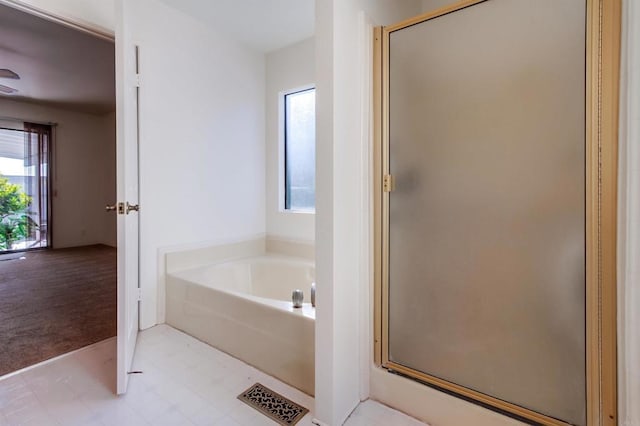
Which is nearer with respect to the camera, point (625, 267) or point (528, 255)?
point (625, 267)

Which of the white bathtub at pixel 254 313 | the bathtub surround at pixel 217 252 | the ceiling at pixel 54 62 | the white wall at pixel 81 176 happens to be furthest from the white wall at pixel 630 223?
the white wall at pixel 81 176

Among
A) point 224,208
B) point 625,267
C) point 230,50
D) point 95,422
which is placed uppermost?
point 230,50

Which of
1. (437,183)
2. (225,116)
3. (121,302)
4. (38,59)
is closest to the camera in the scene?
(437,183)

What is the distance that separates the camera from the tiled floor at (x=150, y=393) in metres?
1.40

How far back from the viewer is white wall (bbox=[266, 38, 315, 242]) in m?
2.91

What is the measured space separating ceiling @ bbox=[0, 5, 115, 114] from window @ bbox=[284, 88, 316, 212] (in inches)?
72.2

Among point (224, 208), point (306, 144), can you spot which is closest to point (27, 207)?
point (224, 208)

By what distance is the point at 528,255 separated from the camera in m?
1.16

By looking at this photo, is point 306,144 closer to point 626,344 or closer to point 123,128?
point 123,128

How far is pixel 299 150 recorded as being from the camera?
122 inches

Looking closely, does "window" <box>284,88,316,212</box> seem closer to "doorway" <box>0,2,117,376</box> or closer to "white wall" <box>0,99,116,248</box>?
"doorway" <box>0,2,117,376</box>

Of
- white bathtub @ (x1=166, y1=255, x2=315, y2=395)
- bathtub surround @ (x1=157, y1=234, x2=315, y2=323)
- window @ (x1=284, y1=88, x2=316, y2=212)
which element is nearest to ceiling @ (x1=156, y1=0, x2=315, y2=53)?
window @ (x1=284, y1=88, x2=316, y2=212)

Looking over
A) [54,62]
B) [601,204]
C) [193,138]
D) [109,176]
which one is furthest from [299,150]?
[109,176]

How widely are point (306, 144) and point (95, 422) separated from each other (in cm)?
242
